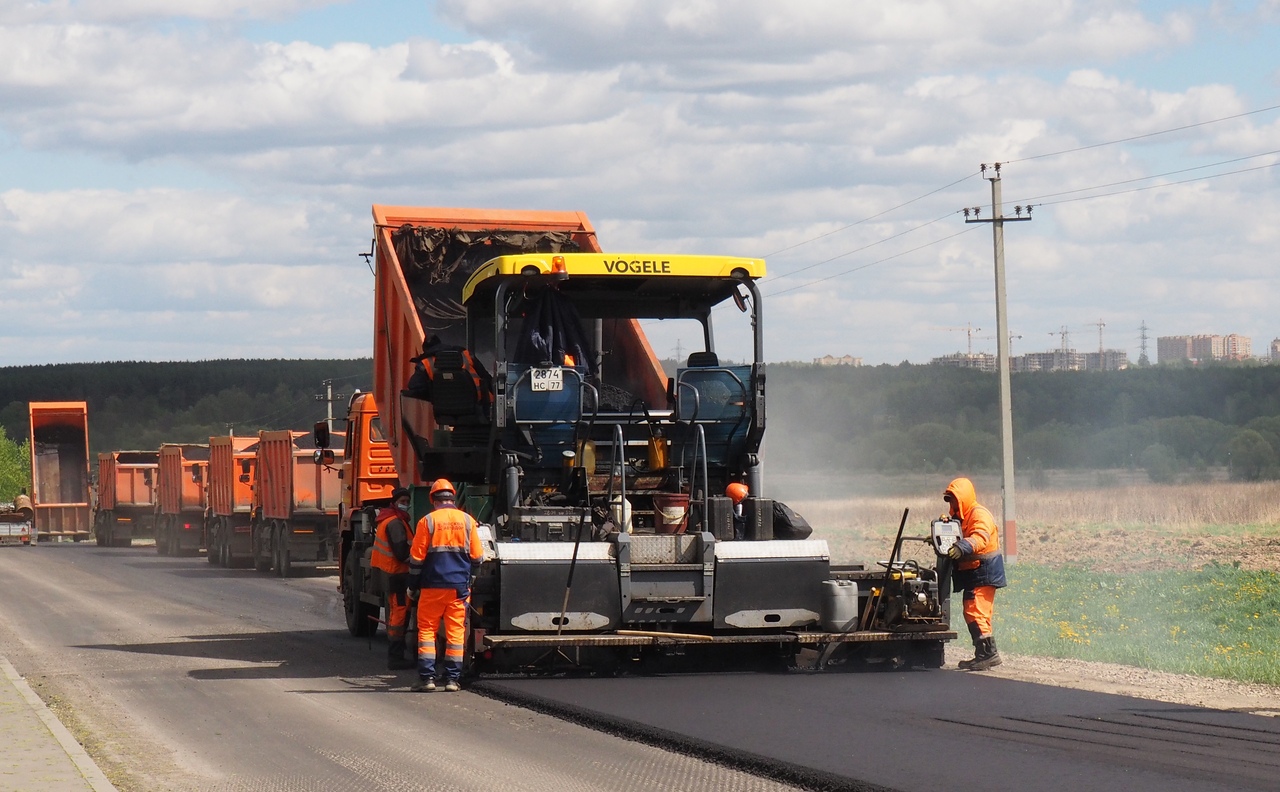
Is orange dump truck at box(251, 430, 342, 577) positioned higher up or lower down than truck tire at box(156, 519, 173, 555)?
higher up

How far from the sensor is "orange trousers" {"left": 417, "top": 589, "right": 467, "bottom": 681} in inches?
404

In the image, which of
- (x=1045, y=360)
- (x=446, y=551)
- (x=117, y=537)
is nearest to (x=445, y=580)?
(x=446, y=551)

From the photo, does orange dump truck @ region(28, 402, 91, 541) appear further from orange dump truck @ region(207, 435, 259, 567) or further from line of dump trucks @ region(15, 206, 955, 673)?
line of dump trucks @ region(15, 206, 955, 673)

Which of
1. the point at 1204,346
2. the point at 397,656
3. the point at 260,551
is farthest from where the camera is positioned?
the point at 1204,346

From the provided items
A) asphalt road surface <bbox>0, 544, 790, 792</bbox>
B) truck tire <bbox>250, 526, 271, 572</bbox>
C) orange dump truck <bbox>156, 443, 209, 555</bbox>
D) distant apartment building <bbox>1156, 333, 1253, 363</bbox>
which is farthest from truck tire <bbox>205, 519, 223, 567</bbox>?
distant apartment building <bbox>1156, 333, 1253, 363</bbox>

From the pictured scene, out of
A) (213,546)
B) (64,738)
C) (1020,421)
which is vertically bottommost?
(213,546)

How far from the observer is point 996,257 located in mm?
31391

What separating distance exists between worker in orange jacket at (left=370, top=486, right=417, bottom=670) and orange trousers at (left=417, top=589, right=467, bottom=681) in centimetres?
131

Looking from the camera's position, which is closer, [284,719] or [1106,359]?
[284,719]

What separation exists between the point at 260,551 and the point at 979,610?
797 inches

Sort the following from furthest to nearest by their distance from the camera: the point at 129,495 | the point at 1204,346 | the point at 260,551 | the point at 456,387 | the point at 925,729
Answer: the point at 1204,346 < the point at 129,495 < the point at 260,551 < the point at 456,387 < the point at 925,729

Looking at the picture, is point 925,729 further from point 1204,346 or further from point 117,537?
point 1204,346

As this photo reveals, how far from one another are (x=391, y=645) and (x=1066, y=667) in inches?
196

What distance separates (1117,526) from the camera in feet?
114
